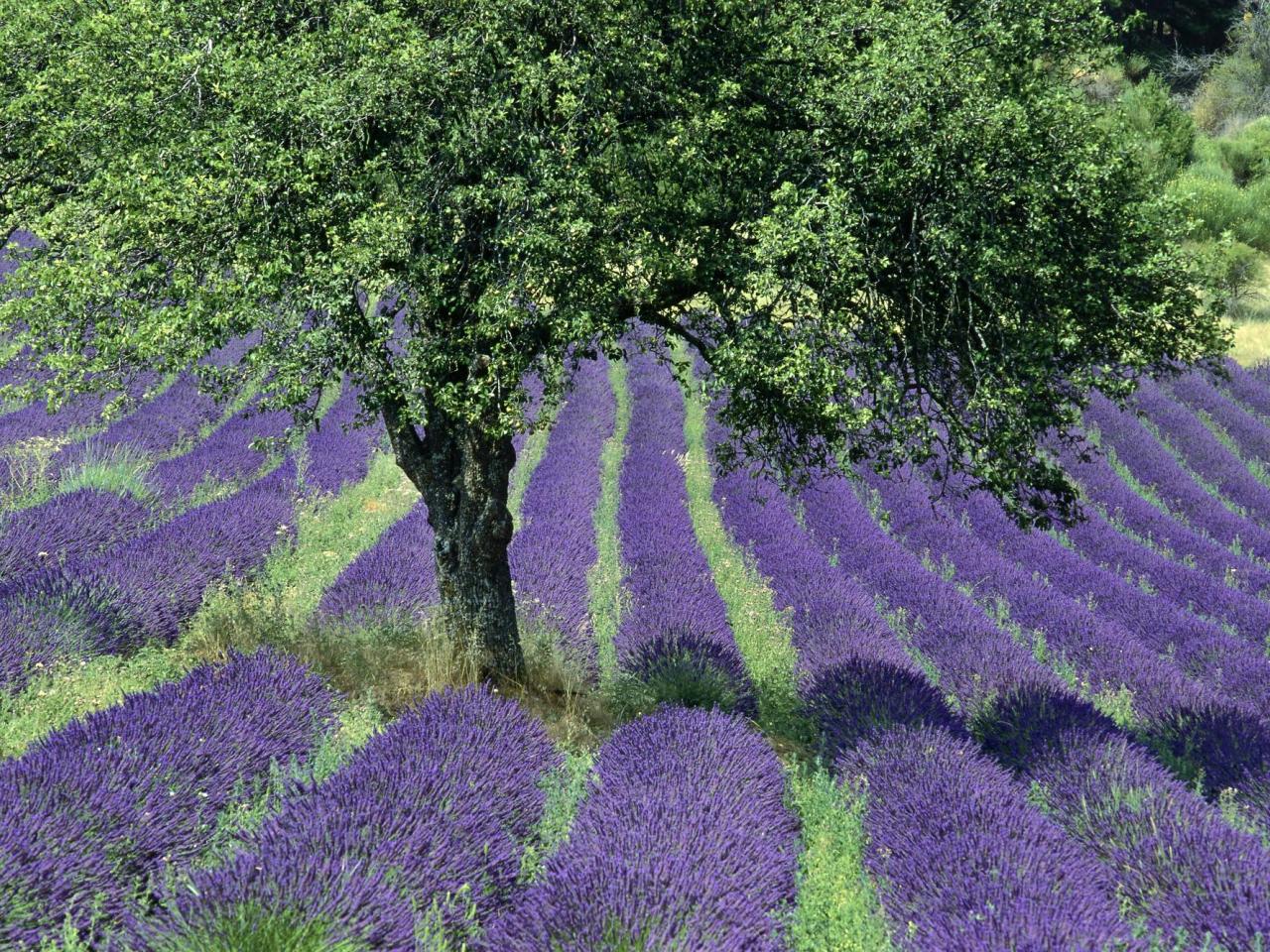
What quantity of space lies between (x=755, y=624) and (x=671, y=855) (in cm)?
605

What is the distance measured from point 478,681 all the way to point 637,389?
1574 centimetres

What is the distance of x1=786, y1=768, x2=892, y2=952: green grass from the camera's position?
528cm

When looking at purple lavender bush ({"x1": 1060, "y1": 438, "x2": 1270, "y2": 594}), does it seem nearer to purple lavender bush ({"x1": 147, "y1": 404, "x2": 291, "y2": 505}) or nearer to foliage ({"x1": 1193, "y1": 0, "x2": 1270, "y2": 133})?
purple lavender bush ({"x1": 147, "y1": 404, "x2": 291, "y2": 505})

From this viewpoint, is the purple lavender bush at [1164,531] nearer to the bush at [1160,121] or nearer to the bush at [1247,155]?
the bush at [1160,121]

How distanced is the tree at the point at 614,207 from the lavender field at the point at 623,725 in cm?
146

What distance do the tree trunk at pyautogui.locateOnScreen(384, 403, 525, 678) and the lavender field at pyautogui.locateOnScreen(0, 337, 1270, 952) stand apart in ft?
1.43

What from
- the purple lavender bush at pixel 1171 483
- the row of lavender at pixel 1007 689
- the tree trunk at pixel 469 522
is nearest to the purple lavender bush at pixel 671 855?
the row of lavender at pixel 1007 689

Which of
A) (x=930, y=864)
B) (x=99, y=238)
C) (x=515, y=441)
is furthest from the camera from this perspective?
(x=515, y=441)

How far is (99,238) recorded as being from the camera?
668 centimetres

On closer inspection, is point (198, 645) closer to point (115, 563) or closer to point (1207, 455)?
point (115, 563)

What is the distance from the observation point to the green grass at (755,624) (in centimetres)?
922

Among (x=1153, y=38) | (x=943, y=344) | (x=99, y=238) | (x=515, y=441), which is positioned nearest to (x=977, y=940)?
(x=943, y=344)

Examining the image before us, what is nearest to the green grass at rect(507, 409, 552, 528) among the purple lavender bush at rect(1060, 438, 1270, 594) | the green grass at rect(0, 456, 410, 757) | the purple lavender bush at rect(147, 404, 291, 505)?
the green grass at rect(0, 456, 410, 757)

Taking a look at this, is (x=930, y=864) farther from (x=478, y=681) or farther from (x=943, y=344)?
(x=478, y=681)
